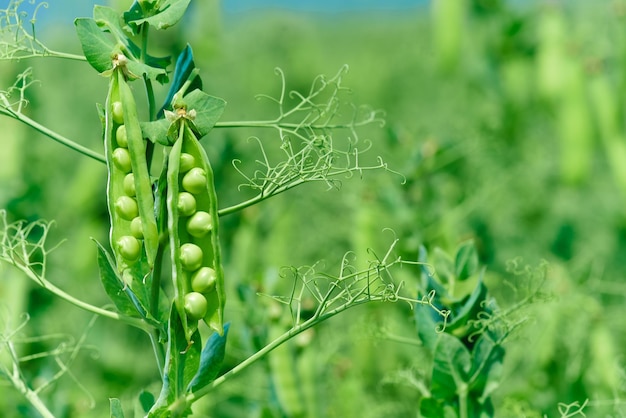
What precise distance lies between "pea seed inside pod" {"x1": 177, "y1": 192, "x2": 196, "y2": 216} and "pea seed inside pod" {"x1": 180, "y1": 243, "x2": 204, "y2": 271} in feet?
0.12

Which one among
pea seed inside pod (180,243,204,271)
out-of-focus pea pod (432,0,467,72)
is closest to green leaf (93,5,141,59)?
pea seed inside pod (180,243,204,271)

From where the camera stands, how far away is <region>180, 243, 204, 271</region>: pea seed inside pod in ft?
3.00

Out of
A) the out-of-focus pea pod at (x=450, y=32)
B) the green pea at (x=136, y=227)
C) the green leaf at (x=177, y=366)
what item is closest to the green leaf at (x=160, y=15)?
the green pea at (x=136, y=227)

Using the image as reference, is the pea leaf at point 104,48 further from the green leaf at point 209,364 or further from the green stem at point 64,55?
the green leaf at point 209,364

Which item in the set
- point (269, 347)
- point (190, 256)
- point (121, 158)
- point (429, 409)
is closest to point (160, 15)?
point (121, 158)

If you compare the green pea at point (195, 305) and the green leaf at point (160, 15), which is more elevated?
the green leaf at point (160, 15)

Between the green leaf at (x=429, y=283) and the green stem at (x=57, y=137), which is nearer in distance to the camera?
the green stem at (x=57, y=137)

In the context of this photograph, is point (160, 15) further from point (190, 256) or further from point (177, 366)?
point (177, 366)

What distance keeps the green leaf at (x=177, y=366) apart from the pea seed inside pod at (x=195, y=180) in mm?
127

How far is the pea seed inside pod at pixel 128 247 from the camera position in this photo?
36.4 inches

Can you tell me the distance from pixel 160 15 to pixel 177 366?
391 millimetres

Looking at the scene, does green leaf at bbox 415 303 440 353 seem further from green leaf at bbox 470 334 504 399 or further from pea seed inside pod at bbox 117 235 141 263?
pea seed inside pod at bbox 117 235 141 263

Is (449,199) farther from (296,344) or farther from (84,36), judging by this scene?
(84,36)

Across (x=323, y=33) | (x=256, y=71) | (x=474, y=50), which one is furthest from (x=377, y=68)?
(x=323, y=33)
